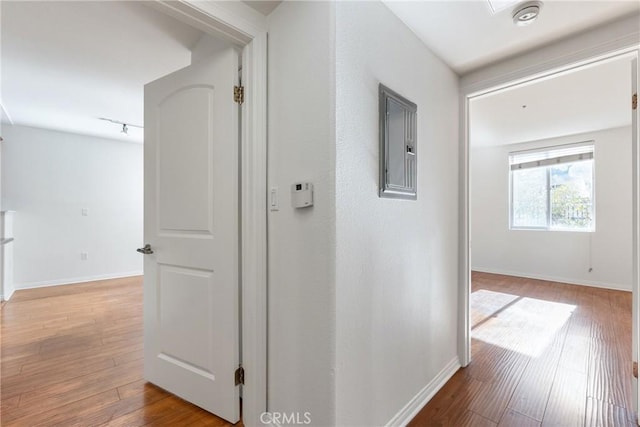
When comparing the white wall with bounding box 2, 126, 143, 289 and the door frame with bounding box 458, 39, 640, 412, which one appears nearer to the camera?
the door frame with bounding box 458, 39, 640, 412

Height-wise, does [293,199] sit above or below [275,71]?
below

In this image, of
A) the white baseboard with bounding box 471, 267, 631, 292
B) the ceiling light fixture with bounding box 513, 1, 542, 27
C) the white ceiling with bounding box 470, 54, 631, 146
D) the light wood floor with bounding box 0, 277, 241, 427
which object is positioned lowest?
the light wood floor with bounding box 0, 277, 241, 427

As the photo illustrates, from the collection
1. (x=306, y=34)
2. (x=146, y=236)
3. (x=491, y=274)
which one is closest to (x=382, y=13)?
(x=306, y=34)

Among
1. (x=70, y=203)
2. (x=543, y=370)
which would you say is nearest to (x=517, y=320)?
(x=543, y=370)

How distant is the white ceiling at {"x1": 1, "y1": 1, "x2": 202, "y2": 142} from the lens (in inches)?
74.1

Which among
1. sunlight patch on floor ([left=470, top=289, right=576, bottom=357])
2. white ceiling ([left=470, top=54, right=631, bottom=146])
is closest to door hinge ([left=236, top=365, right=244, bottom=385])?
sunlight patch on floor ([left=470, top=289, right=576, bottom=357])

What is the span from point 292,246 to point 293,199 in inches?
8.8

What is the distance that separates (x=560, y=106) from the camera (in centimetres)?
344

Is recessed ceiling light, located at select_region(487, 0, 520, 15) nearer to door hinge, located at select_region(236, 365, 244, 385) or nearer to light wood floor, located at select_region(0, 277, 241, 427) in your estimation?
door hinge, located at select_region(236, 365, 244, 385)

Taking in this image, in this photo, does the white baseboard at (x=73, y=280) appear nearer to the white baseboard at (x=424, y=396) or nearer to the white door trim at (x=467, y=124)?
the white baseboard at (x=424, y=396)

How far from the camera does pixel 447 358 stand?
2.09m

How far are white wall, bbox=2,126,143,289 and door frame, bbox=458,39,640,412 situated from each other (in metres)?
5.44

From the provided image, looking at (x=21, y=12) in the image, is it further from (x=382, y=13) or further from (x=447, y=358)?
(x=447, y=358)

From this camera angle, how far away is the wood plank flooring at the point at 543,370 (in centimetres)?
169
